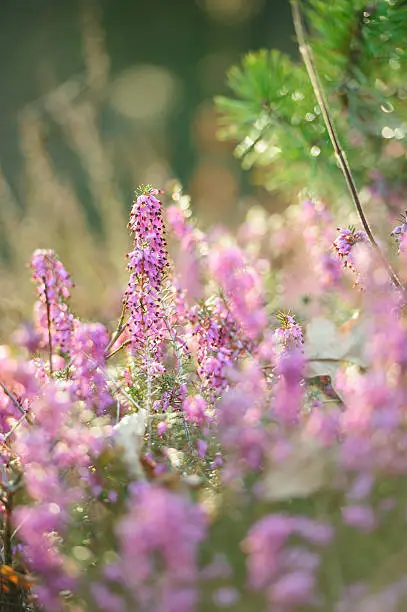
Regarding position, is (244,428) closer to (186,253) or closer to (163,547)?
(163,547)

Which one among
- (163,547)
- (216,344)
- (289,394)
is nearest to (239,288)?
(216,344)

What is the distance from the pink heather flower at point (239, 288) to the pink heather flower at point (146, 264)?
9 centimetres

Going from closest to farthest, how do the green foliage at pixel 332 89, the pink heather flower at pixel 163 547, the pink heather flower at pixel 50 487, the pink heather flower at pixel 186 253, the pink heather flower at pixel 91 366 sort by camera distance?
the pink heather flower at pixel 163 547 < the pink heather flower at pixel 50 487 < the pink heather flower at pixel 91 366 < the pink heather flower at pixel 186 253 < the green foliage at pixel 332 89

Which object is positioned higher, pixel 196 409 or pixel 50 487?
pixel 196 409

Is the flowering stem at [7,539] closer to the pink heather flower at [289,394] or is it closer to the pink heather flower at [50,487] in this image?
the pink heather flower at [50,487]

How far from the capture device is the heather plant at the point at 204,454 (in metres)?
0.42

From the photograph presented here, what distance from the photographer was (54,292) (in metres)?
0.77

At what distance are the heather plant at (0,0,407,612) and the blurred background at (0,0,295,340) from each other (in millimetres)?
879

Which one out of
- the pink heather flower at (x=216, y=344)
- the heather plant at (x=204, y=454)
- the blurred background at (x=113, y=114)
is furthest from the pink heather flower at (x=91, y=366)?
the blurred background at (x=113, y=114)

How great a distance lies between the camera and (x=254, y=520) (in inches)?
18.7

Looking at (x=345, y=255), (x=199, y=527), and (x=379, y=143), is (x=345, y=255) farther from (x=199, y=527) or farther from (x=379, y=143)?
(x=379, y=143)

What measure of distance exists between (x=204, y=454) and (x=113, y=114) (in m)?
3.18

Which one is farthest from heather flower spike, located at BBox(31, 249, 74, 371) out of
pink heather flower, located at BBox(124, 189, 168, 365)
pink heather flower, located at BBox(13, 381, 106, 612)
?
pink heather flower, located at BBox(13, 381, 106, 612)

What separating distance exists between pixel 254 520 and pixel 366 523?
8 centimetres
